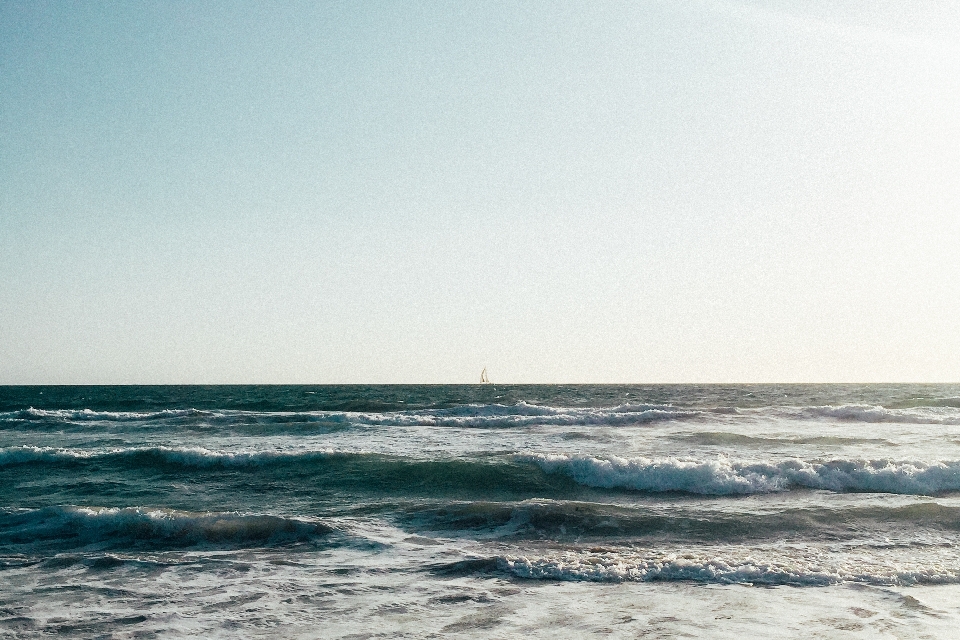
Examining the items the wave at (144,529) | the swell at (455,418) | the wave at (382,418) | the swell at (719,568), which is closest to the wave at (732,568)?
the swell at (719,568)

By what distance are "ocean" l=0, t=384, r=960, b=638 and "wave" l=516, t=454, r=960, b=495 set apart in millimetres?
59

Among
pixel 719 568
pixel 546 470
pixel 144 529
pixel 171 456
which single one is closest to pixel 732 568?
pixel 719 568

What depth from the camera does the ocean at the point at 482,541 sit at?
6676mm

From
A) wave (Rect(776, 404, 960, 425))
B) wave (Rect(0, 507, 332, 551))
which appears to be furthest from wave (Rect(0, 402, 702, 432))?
wave (Rect(0, 507, 332, 551))

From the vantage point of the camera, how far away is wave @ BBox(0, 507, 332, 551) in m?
9.98

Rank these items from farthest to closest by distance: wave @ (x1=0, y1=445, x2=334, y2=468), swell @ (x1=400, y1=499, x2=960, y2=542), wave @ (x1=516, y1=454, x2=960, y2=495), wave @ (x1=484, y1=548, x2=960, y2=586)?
wave @ (x1=0, y1=445, x2=334, y2=468), wave @ (x1=516, y1=454, x2=960, y2=495), swell @ (x1=400, y1=499, x2=960, y2=542), wave @ (x1=484, y1=548, x2=960, y2=586)

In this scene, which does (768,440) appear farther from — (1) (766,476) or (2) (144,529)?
(2) (144,529)

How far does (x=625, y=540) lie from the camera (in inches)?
389

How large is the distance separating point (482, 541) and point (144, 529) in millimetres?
5637

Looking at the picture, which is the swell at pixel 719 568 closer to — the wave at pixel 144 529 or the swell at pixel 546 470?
the wave at pixel 144 529

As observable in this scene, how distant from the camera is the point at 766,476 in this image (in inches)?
576

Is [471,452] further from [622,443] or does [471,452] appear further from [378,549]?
[378,549]

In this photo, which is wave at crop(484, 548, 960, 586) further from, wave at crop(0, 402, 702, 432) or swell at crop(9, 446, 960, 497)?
wave at crop(0, 402, 702, 432)

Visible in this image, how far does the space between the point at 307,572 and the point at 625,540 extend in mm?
4764
